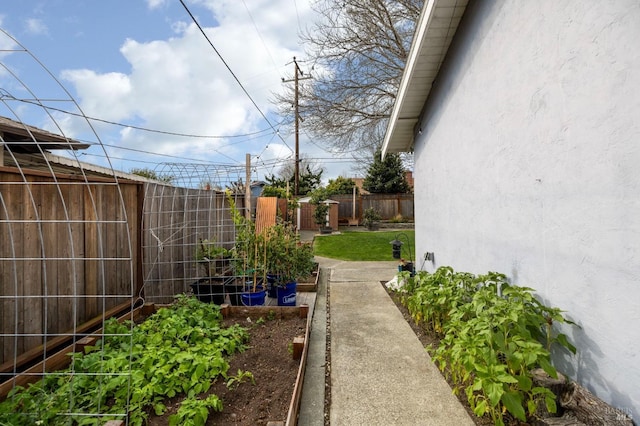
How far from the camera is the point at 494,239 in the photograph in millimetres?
3383

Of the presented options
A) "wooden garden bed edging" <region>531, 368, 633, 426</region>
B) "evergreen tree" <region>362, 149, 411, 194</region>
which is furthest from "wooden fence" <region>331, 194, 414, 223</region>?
"wooden garden bed edging" <region>531, 368, 633, 426</region>

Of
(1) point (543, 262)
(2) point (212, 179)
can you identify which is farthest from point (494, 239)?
(2) point (212, 179)

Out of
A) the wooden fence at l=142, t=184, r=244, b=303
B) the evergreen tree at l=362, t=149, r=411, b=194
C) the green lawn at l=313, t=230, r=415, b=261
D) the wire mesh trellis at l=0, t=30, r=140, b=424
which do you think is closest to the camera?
the wire mesh trellis at l=0, t=30, r=140, b=424

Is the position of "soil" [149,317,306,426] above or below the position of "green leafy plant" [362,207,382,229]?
below

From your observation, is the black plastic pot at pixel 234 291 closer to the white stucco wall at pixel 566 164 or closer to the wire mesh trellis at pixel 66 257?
the wire mesh trellis at pixel 66 257

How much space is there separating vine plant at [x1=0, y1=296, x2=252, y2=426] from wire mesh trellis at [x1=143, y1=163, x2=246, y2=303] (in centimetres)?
142

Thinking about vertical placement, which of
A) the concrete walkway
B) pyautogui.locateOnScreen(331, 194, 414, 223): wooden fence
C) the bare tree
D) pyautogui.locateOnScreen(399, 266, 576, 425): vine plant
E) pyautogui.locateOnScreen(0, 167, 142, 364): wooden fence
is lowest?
the concrete walkway

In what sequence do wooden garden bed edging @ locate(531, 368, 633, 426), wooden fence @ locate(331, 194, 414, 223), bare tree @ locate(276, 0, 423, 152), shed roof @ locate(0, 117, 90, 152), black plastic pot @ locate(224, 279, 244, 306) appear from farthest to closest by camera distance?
wooden fence @ locate(331, 194, 414, 223) → bare tree @ locate(276, 0, 423, 152) → black plastic pot @ locate(224, 279, 244, 306) → shed roof @ locate(0, 117, 90, 152) → wooden garden bed edging @ locate(531, 368, 633, 426)

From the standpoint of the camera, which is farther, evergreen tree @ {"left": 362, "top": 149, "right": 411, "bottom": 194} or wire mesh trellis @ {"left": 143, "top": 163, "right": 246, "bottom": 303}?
evergreen tree @ {"left": 362, "top": 149, "right": 411, "bottom": 194}

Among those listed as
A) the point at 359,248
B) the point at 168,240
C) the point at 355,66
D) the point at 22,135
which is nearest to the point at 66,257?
the point at 168,240

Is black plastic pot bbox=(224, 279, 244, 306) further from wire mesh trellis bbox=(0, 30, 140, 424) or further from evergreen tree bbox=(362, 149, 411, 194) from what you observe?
evergreen tree bbox=(362, 149, 411, 194)

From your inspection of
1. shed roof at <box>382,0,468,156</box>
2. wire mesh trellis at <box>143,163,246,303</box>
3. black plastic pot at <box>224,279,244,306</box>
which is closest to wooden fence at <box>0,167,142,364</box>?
wire mesh trellis at <box>143,163,246,303</box>

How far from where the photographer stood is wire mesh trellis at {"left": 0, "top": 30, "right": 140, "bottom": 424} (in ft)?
6.91

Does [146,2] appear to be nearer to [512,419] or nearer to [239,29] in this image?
[239,29]
